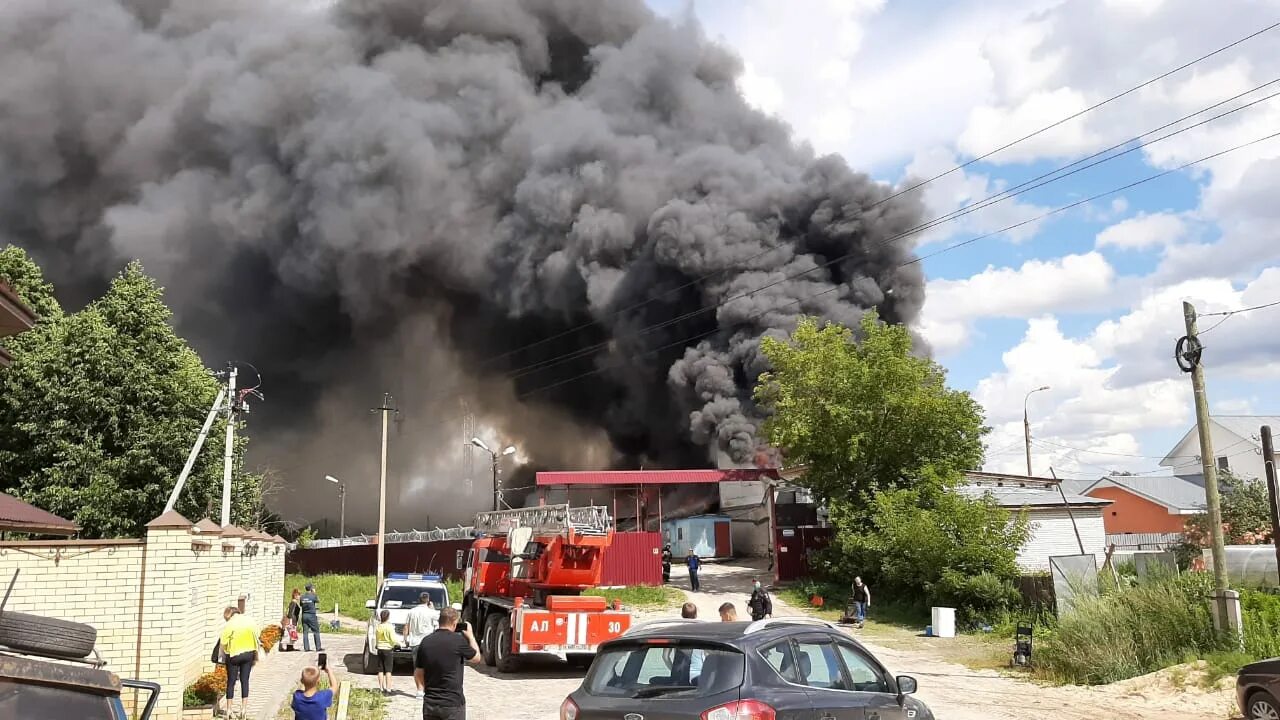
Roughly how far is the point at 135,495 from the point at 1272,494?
27502 millimetres

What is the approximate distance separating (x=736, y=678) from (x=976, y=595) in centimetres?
2077

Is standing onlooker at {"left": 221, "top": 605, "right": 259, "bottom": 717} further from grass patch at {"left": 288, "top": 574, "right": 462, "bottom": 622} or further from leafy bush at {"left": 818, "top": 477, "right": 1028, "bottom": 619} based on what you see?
grass patch at {"left": 288, "top": 574, "right": 462, "bottom": 622}

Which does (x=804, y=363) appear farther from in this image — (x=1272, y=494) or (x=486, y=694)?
(x=486, y=694)

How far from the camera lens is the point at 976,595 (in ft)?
80.1

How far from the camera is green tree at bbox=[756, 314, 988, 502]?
3025cm

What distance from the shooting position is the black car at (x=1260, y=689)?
1022 cm

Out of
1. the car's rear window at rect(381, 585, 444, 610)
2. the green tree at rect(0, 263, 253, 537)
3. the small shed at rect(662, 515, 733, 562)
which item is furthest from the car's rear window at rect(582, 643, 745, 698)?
the small shed at rect(662, 515, 733, 562)

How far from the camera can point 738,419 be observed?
42.7 m

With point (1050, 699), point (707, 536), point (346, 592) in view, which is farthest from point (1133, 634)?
point (346, 592)

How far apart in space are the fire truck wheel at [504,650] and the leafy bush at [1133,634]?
9442mm

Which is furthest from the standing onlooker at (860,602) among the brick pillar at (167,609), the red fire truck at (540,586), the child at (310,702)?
the child at (310,702)

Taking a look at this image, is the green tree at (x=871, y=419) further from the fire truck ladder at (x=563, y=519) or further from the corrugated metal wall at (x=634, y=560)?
the fire truck ladder at (x=563, y=519)

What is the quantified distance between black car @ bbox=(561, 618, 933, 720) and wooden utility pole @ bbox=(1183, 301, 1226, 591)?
10.9 m

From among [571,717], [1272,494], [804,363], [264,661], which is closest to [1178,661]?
[1272,494]
